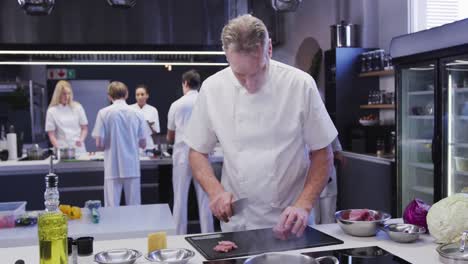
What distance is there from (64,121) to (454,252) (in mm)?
4943

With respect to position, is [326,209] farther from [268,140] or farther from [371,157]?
[268,140]

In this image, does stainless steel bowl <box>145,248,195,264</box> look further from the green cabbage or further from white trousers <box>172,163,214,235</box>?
white trousers <box>172,163,214,235</box>

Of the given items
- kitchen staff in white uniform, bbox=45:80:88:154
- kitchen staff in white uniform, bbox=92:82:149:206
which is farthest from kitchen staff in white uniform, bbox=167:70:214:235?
kitchen staff in white uniform, bbox=45:80:88:154

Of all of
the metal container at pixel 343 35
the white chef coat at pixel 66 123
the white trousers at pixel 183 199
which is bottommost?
the white trousers at pixel 183 199

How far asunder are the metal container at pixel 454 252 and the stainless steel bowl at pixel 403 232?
15 centimetres

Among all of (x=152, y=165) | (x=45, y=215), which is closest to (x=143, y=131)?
(x=152, y=165)

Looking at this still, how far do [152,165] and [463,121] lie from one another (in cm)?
303

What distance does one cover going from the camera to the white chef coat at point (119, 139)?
16.4 ft

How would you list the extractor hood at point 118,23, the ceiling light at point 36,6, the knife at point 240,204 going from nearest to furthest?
the knife at point 240,204 < the ceiling light at point 36,6 < the extractor hood at point 118,23

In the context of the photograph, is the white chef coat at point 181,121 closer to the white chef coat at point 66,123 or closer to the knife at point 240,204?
the white chef coat at point 66,123

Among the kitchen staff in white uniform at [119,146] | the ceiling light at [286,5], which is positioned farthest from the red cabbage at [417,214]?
the kitchen staff in white uniform at [119,146]

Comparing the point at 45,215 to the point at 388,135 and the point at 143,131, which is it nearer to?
the point at 143,131

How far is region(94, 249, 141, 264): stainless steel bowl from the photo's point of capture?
1.54m

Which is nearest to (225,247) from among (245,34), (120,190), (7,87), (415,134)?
(245,34)
